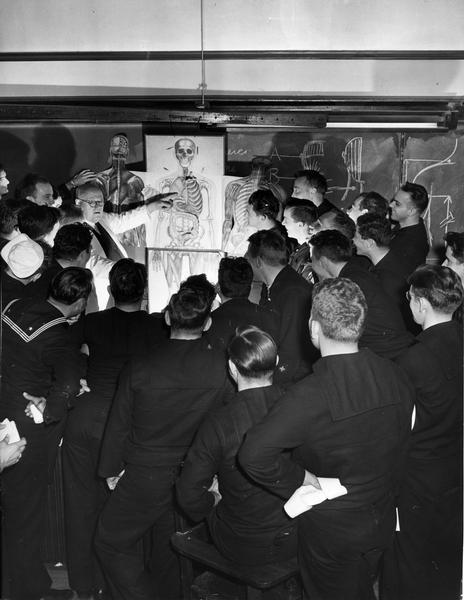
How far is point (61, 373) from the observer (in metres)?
3.50

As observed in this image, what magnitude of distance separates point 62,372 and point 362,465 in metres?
1.49

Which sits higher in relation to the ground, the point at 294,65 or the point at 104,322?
the point at 294,65

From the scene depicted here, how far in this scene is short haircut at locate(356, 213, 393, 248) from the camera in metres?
4.66

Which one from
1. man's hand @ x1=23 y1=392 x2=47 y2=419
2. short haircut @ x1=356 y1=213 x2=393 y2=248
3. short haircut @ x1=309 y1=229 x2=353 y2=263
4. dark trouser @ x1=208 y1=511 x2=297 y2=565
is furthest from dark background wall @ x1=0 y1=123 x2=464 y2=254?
dark trouser @ x1=208 y1=511 x2=297 y2=565

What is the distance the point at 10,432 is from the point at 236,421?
1148 mm

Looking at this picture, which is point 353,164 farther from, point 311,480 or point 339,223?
point 311,480

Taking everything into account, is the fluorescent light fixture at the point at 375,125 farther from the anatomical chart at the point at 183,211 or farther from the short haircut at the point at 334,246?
the short haircut at the point at 334,246

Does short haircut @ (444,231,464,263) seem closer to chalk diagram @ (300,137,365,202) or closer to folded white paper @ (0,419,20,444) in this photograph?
chalk diagram @ (300,137,365,202)

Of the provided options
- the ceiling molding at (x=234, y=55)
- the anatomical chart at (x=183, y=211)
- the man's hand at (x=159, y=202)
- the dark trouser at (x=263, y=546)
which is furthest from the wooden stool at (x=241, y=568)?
the ceiling molding at (x=234, y=55)

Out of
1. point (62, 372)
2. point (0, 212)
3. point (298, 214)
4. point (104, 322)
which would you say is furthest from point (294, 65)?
point (62, 372)

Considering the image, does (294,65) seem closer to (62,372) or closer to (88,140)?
(88,140)

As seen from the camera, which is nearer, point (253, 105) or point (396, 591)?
point (396, 591)

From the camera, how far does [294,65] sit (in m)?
5.93

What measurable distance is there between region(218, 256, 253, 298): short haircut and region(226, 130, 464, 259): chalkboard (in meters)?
2.14
